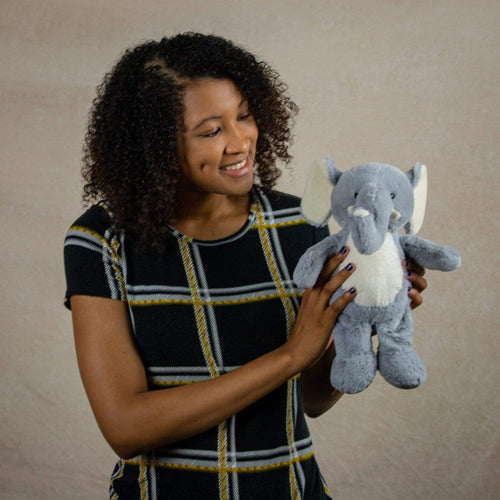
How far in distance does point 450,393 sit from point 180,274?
1155mm

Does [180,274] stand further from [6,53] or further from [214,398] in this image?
[6,53]

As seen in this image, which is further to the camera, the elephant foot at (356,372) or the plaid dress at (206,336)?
the plaid dress at (206,336)

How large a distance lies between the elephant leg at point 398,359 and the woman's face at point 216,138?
33 cm

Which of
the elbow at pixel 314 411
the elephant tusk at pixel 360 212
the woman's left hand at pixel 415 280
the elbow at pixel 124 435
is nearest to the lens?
the elephant tusk at pixel 360 212

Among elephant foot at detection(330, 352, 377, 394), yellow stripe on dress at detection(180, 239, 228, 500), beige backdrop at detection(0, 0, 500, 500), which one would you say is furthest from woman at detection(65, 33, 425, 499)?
beige backdrop at detection(0, 0, 500, 500)

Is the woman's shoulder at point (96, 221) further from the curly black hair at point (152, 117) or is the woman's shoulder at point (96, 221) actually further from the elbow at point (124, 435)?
the elbow at point (124, 435)

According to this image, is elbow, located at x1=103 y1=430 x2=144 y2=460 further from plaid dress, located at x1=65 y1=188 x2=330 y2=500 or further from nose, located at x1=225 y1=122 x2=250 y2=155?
nose, located at x1=225 y1=122 x2=250 y2=155

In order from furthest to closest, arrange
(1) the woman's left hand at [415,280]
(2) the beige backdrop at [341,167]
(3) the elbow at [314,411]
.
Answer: (2) the beige backdrop at [341,167], (3) the elbow at [314,411], (1) the woman's left hand at [415,280]

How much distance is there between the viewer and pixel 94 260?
4.04 ft

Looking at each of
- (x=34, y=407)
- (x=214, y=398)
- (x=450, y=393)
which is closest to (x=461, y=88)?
(x=450, y=393)

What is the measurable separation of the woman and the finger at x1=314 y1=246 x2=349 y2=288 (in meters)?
0.11

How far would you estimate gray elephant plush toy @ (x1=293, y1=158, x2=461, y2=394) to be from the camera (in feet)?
3.30

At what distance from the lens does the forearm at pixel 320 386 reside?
4.47 ft

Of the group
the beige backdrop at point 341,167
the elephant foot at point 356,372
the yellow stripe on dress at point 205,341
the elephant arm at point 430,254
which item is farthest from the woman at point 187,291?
the beige backdrop at point 341,167
